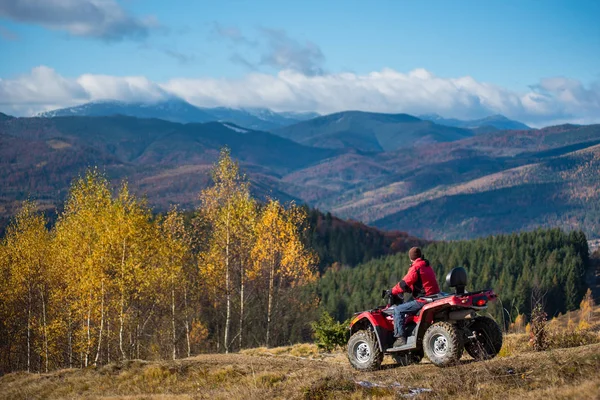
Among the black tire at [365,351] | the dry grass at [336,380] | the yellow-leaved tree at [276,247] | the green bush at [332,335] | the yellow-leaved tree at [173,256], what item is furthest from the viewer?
the yellow-leaved tree at [276,247]

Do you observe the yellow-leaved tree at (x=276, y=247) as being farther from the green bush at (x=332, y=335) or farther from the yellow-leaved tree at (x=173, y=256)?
the green bush at (x=332, y=335)

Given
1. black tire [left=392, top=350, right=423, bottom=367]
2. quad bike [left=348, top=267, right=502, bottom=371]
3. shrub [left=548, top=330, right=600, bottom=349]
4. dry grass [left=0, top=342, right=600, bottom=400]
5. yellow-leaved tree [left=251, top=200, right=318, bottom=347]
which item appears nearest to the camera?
dry grass [left=0, top=342, right=600, bottom=400]

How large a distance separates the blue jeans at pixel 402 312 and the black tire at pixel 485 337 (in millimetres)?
1491

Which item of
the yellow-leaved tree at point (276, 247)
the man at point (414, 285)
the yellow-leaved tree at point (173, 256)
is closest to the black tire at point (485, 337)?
the man at point (414, 285)

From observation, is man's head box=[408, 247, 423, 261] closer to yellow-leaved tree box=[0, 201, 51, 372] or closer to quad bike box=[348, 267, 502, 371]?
quad bike box=[348, 267, 502, 371]

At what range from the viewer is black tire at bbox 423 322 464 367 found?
1370 centimetres

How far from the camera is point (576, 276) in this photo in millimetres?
113875

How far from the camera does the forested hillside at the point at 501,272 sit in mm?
106188

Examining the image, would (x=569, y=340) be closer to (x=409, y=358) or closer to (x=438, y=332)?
(x=409, y=358)

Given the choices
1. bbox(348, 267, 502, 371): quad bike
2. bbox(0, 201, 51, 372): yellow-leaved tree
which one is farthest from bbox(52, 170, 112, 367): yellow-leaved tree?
bbox(348, 267, 502, 371): quad bike

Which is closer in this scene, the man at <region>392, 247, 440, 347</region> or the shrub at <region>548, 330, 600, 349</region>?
the man at <region>392, 247, 440, 347</region>

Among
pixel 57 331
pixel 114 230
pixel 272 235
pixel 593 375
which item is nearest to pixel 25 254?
pixel 57 331

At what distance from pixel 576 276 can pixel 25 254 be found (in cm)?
10247

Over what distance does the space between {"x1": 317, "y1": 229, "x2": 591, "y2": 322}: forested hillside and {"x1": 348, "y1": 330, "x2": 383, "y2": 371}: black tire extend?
81.1 metres
